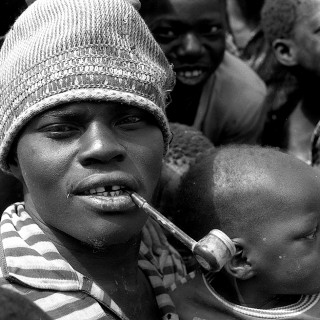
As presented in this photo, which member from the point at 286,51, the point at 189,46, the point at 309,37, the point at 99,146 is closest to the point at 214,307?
the point at 99,146

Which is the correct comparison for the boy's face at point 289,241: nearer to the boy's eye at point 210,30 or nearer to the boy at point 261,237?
the boy at point 261,237

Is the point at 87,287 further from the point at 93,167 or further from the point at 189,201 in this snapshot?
the point at 189,201

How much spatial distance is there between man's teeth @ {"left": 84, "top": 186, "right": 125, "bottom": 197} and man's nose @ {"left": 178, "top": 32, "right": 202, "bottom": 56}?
1308mm

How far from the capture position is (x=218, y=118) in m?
3.13

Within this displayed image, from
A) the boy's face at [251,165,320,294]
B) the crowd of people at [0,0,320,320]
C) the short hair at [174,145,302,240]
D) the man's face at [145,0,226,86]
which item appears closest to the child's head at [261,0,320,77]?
the man's face at [145,0,226,86]

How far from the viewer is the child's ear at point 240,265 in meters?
1.84

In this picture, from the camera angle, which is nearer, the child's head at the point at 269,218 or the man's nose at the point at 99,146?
the man's nose at the point at 99,146

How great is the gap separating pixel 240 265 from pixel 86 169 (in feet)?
1.70

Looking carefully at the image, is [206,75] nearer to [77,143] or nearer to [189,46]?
[189,46]

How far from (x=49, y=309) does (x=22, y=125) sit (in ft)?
1.35

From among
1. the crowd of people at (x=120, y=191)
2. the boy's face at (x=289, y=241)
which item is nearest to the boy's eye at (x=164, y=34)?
the crowd of people at (x=120, y=191)

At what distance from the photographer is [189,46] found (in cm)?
283

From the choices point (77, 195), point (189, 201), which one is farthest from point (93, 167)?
point (189, 201)

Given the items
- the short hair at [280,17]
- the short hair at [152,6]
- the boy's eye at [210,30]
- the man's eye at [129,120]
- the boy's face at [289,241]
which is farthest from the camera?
the short hair at [280,17]
